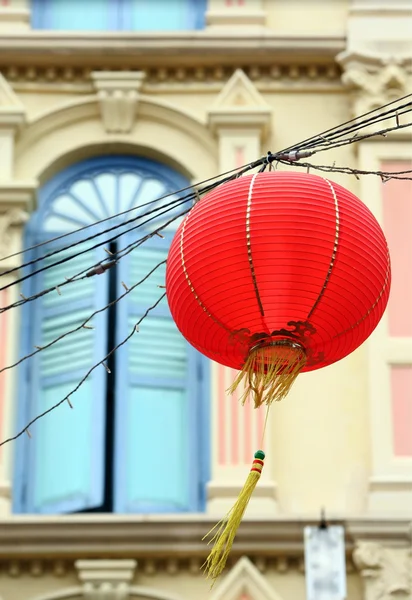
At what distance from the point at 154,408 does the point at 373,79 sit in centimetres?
269

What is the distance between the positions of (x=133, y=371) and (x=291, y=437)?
110 cm

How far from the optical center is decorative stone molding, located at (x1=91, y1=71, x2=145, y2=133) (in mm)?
10688

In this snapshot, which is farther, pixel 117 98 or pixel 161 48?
pixel 161 48

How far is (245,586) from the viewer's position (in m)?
9.12

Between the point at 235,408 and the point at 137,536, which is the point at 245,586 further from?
the point at 235,408

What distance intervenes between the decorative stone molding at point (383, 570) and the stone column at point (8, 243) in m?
2.11

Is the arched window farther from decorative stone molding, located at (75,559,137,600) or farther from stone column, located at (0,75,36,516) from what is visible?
decorative stone molding, located at (75,559,137,600)

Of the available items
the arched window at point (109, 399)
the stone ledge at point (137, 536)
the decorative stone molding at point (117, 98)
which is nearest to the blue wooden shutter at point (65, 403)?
the arched window at point (109, 399)

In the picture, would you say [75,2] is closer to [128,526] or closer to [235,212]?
[128,526]

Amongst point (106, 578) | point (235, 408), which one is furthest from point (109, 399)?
point (106, 578)

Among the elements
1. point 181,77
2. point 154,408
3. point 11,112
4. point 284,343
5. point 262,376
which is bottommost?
point 262,376

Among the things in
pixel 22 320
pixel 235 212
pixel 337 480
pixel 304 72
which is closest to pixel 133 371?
pixel 22 320

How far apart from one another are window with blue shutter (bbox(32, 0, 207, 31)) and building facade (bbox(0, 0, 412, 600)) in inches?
0.6

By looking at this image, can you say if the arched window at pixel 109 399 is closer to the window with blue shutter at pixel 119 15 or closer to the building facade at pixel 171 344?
the building facade at pixel 171 344
